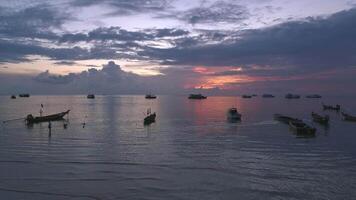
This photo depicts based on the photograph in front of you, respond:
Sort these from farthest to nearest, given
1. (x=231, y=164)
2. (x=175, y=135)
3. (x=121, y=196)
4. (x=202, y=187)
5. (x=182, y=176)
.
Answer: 1. (x=175, y=135)
2. (x=231, y=164)
3. (x=182, y=176)
4. (x=202, y=187)
5. (x=121, y=196)

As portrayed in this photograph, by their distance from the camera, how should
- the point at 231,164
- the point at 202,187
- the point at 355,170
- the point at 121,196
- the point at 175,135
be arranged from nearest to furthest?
the point at 121,196
the point at 202,187
the point at 355,170
the point at 231,164
the point at 175,135

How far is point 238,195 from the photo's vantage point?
2405 centimetres

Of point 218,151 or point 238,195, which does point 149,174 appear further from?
point 218,151

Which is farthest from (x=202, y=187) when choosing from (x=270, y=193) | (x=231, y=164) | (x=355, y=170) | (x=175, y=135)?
(x=175, y=135)

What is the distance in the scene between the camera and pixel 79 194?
937 inches

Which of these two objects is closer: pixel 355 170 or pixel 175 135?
pixel 355 170

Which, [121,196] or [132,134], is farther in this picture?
[132,134]

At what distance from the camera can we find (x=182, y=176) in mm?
28609

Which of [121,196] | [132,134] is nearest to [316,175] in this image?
[121,196]

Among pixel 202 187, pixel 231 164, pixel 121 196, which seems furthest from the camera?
pixel 231 164

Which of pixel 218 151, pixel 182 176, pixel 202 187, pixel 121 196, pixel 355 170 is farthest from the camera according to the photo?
pixel 218 151

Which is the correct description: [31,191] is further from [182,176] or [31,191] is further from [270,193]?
[270,193]

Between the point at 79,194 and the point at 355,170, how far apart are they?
2270 cm

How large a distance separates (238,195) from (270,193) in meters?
2.22
